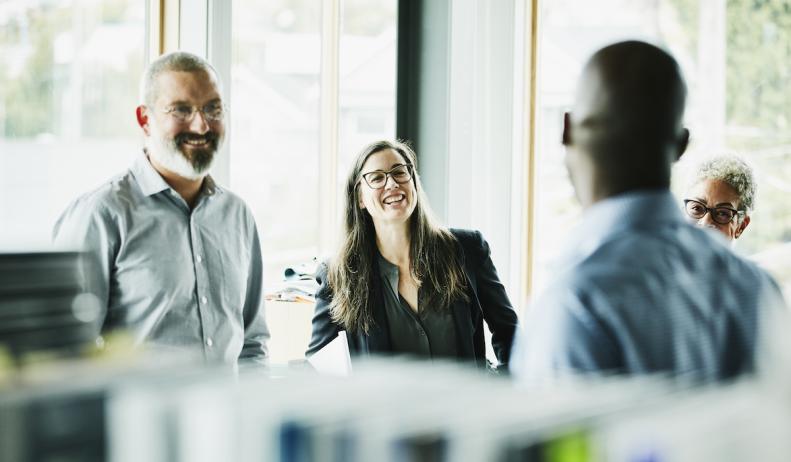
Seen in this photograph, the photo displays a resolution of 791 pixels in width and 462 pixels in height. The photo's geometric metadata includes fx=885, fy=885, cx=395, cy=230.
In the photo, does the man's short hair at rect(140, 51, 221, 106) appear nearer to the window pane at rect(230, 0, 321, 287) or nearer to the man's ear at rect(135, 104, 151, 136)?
the man's ear at rect(135, 104, 151, 136)

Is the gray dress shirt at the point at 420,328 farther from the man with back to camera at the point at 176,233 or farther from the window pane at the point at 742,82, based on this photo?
the window pane at the point at 742,82

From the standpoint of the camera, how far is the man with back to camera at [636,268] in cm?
99

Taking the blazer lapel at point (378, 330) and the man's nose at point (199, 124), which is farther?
the blazer lapel at point (378, 330)

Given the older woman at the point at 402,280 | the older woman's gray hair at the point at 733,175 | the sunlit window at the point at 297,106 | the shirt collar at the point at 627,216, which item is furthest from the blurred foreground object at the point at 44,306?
the sunlit window at the point at 297,106

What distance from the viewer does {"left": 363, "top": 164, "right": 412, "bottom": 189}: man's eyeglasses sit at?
132 inches

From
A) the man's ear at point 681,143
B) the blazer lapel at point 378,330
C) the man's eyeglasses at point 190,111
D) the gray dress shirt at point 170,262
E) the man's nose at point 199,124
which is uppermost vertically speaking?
the man's eyeglasses at point 190,111

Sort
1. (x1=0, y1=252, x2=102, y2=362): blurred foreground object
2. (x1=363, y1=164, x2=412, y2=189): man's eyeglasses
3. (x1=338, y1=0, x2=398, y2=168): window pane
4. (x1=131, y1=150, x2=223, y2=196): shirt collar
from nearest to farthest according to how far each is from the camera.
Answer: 1. (x1=0, y1=252, x2=102, y2=362): blurred foreground object
2. (x1=131, y1=150, x2=223, y2=196): shirt collar
3. (x1=363, y1=164, x2=412, y2=189): man's eyeglasses
4. (x1=338, y1=0, x2=398, y2=168): window pane

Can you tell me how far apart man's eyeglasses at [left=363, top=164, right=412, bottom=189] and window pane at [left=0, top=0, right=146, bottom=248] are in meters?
1.03

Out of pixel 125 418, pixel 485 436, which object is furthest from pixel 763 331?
pixel 125 418

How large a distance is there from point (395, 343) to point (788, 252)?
2571 mm

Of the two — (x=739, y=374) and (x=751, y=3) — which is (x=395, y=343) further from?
(x=751, y=3)

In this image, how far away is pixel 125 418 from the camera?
600mm

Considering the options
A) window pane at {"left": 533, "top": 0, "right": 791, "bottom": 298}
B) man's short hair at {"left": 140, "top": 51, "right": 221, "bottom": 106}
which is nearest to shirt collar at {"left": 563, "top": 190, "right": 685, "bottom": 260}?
man's short hair at {"left": 140, "top": 51, "right": 221, "bottom": 106}

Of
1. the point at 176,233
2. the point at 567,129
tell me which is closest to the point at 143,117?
the point at 176,233
